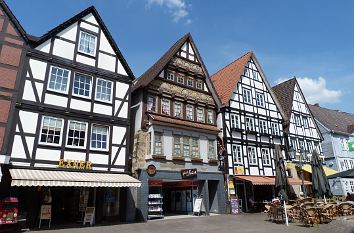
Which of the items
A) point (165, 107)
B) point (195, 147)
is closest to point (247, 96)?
point (195, 147)

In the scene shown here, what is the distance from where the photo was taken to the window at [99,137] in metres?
15.8

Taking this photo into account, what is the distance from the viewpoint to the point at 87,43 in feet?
55.3

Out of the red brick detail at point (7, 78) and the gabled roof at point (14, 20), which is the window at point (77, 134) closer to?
the red brick detail at point (7, 78)

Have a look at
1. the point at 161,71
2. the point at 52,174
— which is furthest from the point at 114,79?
the point at 52,174

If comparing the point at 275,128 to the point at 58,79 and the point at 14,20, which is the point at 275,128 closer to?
the point at 58,79

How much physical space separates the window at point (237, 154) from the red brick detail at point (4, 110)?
16.4 meters

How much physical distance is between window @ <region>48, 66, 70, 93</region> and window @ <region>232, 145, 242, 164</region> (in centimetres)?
1410

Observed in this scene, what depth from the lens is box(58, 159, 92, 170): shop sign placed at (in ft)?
46.5

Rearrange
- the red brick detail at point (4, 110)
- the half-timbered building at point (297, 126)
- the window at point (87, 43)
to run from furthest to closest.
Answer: the half-timbered building at point (297, 126)
the window at point (87, 43)
the red brick detail at point (4, 110)

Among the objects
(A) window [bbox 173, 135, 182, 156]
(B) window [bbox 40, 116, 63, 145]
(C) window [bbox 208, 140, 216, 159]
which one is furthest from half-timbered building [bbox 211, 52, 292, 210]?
(B) window [bbox 40, 116, 63, 145]

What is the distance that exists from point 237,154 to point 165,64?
31.5 ft

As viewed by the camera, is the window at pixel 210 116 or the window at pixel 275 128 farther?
the window at pixel 275 128

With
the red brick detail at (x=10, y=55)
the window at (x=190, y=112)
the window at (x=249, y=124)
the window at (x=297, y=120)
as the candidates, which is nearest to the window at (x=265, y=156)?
the window at (x=249, y=124)

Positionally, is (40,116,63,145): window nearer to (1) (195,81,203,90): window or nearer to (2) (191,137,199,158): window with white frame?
(2) (191,137,199,158): window with white frame
